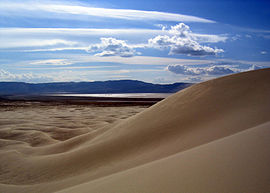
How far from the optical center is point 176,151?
3088 mm

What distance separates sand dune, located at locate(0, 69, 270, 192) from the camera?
1.90 m

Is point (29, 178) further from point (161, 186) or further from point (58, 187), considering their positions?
point (161, 186)

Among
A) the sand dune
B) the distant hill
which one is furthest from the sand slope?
the distant hill

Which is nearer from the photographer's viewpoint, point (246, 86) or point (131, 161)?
point (131, 161)

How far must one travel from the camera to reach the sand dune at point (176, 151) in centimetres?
190

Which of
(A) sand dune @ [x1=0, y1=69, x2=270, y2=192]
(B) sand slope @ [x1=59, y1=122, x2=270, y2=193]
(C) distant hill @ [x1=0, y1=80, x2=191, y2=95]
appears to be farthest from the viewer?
(C) distant hill @ [x1=0, y1=80, x2=191, y2=95]

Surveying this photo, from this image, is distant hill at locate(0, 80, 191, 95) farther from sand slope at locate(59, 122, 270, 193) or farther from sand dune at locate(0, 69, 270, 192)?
sand slope at locate(59, 122, 270, 193)

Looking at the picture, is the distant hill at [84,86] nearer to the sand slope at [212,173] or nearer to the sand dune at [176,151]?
the sand dune at [176,151]

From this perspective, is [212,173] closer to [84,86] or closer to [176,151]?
[176,151]

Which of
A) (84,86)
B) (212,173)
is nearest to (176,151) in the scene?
(212,173)

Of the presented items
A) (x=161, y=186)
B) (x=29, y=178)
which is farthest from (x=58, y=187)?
(x=161, y=186)

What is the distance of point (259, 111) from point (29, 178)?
3693 millimetres

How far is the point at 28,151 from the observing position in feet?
15.6

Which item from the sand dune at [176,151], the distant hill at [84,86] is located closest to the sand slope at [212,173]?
Result: the sand dune at [176,151]
